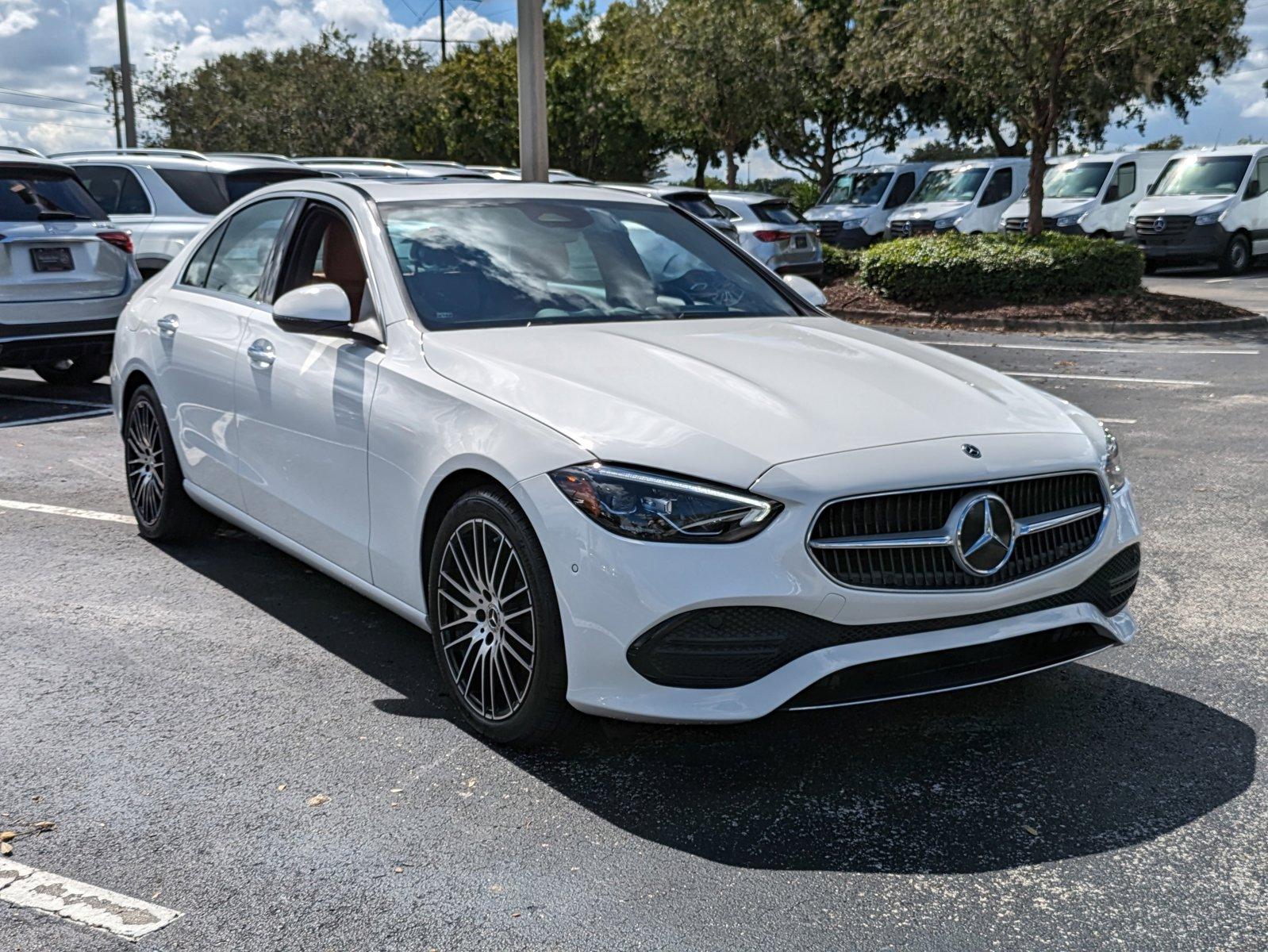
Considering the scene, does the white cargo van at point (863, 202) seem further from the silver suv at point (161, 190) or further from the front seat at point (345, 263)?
the front seat at point (345, 263)

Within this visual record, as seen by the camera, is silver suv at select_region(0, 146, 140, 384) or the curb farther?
the curb

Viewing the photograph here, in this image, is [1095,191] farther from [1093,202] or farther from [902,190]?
[902,190]

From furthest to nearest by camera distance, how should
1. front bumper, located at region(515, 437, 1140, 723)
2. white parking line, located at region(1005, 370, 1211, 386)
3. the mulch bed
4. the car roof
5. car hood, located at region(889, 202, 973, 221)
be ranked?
car hood, located at region(889, 202, 973, 221), the mulch bed, white parking line, located at region(1005, 370, 1211, 386), the car roof, front bumper, located at region(515, 437, 1140, 723)

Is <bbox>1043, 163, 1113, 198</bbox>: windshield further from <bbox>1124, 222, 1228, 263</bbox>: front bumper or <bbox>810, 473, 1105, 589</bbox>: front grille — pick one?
<bbox>810, 473, 1105, 589</bbox>: front grille

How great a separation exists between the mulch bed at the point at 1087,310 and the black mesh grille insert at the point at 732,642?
13137 mm

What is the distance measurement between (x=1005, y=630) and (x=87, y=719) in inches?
106

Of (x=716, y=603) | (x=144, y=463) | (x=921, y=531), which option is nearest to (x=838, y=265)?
(x=144, y=463)

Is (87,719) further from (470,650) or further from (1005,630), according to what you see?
(1005,630)

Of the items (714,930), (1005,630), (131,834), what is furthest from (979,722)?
(131,834)

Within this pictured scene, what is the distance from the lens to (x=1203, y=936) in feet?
9.36

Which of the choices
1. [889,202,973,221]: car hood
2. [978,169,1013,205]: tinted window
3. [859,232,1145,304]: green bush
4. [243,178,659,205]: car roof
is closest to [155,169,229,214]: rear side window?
[243,178,659,205]: car roof

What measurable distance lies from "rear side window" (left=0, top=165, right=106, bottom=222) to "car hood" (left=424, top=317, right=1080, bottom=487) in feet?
22.6

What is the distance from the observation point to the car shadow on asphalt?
3281mm

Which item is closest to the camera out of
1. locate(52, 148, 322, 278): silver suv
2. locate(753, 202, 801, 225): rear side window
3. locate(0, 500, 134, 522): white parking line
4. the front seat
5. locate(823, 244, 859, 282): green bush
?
the front seat
